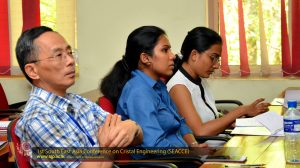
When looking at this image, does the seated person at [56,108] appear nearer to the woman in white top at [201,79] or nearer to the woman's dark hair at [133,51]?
the woman's dark hair at [133,51]

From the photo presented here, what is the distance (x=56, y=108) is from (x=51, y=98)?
47mm

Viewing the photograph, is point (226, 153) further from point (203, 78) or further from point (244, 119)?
point (203, 78)

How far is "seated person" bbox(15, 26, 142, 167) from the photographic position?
5.78ft

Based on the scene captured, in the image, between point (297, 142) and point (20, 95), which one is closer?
point (297, 142)

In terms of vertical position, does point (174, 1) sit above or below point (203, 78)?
above

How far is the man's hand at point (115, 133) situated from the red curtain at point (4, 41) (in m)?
3.15

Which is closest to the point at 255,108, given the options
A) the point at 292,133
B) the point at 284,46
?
the point at 292,133

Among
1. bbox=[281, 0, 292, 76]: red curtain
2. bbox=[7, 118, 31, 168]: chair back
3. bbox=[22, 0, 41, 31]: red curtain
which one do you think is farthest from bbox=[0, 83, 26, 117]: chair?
bbox=[281, 0, 292, 76]: red curtain

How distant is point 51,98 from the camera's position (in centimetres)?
187

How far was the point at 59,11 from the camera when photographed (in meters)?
4.78

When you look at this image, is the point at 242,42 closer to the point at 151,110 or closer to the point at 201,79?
the point at 201,79

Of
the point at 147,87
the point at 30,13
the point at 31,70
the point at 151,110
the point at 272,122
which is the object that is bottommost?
the point at 272,122

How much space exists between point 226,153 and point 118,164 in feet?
1.62

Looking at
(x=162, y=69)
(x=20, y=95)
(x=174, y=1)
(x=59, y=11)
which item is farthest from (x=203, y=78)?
(x=20, y=95)
